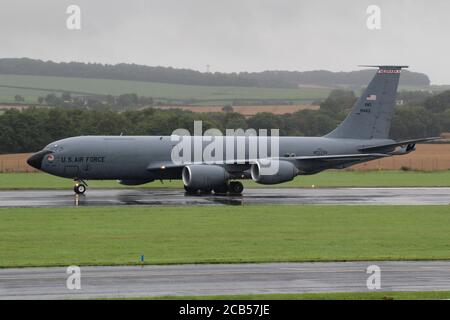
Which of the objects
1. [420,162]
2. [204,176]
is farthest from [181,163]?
[420,162]

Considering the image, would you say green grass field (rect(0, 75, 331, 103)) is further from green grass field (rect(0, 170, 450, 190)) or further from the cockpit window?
the cockpit window

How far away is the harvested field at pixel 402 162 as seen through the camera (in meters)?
79.8

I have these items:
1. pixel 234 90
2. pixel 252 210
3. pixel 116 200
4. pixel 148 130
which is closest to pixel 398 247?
pixel 252 210

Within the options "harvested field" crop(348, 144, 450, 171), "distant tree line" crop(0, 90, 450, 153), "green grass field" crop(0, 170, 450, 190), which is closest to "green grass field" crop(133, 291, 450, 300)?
"green grass field" crop(0, 170, 450, 190)

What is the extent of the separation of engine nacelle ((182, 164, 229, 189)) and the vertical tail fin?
1177 centimetres

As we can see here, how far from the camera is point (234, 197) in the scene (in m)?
49.2

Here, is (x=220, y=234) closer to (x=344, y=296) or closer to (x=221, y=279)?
(x=221, y=279)

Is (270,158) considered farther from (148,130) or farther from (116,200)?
(148,130)

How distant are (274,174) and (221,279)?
28.8 metres

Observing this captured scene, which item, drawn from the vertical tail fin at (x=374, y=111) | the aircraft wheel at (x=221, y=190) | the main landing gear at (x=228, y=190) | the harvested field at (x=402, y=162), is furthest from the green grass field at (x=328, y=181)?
the aircraft wheel at (x=221, y=190)

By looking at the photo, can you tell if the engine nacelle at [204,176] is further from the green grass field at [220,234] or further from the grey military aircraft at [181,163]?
the green grass field at [220,234]

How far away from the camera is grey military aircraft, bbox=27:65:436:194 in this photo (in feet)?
166
